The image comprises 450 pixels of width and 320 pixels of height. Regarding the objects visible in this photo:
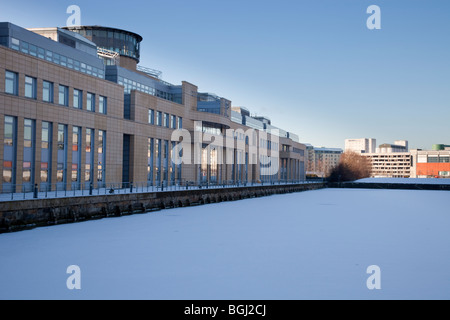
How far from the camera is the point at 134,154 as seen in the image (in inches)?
2307

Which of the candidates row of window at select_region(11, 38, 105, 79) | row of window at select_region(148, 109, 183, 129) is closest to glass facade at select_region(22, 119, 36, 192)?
row of window at select_region(11, 38, 105, 79)

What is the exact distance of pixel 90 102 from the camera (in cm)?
5025

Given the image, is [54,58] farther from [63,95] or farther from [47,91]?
[47,91]

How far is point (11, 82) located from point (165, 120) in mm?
29315

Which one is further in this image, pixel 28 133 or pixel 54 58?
pixel 54 58

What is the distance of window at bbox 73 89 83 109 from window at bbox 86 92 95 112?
117cm

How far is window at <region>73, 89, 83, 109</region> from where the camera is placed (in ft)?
156

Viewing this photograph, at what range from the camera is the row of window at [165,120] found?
63.2 m

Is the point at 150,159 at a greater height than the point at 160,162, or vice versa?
the point at 150,159

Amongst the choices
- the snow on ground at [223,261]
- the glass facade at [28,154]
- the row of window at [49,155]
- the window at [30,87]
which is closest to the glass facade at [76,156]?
the row of window at [49,155]

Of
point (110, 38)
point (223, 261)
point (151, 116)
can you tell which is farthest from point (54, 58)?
point (223, 261)
